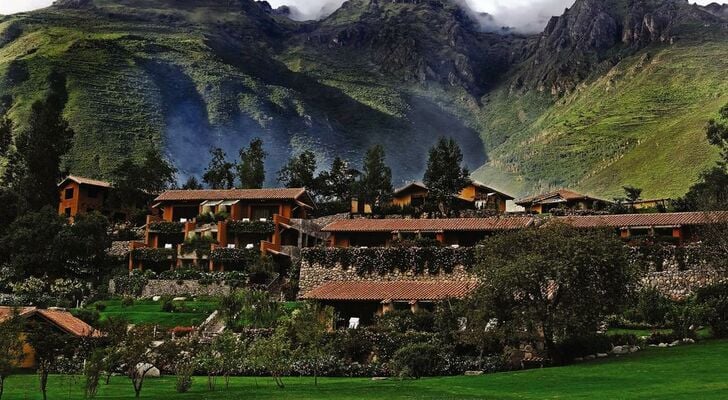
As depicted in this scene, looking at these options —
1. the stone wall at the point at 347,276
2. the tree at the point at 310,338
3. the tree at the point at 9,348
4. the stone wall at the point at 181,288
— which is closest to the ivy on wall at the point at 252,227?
the stone wall at the point at 181,288

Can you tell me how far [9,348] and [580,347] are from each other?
23958 millimetres

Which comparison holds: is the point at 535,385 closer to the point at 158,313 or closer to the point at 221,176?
the point at 158,313

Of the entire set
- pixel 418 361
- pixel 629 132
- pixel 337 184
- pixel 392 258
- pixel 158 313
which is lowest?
pixel 418 361

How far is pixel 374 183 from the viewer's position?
295 ft

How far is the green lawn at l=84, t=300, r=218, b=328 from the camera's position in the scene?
1994 inches

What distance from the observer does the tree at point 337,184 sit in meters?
93.2

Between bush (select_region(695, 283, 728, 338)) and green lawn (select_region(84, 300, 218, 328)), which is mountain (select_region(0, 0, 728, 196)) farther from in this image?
bush (select_region(695, 283, 728, 338))

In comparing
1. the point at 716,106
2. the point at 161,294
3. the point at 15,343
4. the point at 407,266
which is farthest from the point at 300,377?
the point at 716,106

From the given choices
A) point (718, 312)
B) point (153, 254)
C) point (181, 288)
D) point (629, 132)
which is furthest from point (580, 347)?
point (629, 132)

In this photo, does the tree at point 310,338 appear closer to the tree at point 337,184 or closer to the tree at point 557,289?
the tree at point 557,289

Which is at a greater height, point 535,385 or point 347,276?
point 347,276

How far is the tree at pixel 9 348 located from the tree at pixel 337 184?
213 feet

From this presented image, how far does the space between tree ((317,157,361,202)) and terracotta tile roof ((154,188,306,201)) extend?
47.5 feet

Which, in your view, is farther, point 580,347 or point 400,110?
point 400,110
